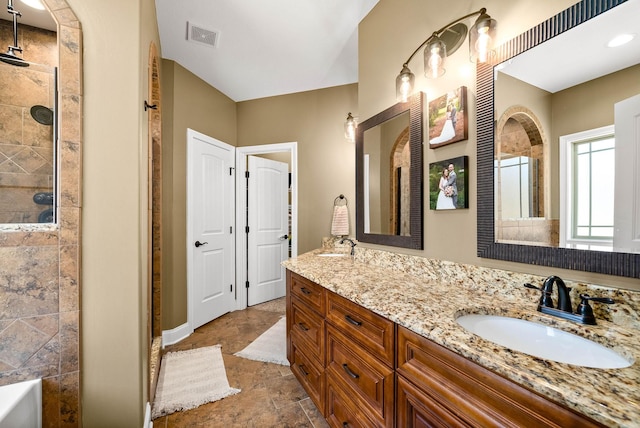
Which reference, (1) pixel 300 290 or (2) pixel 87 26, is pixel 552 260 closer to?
(1) pixel 300 290

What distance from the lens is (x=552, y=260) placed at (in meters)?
1.04

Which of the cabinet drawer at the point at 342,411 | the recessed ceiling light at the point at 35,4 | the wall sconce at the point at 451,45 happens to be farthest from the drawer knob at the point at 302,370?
the recessed ceiling light at the point at 35,4

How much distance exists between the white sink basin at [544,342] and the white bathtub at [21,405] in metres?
1.76

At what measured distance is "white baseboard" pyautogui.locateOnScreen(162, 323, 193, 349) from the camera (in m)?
2.61

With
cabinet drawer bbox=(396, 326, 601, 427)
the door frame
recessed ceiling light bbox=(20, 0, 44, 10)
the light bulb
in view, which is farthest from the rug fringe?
the light bulb

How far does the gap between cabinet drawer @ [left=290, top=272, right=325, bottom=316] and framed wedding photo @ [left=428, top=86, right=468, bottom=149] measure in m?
1.10

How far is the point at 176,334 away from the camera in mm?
2680

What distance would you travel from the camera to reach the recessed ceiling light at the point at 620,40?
86 cm

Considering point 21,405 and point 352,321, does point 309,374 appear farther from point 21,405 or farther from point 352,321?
point 21,405

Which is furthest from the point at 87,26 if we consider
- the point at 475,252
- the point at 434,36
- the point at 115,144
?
the point at 475,252

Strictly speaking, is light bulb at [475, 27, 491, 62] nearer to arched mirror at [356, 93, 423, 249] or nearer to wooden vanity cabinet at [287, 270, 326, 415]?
arched mirror at [356, 93, 423, 249]

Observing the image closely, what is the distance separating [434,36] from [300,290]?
1692 mm

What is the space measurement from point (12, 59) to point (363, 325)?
6.32 ft

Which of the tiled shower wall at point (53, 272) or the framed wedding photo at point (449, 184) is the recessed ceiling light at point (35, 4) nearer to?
the tiled shower wall at point (53, 272)
